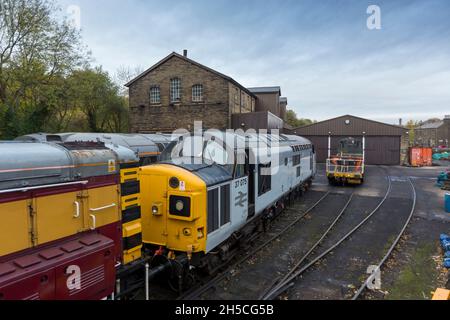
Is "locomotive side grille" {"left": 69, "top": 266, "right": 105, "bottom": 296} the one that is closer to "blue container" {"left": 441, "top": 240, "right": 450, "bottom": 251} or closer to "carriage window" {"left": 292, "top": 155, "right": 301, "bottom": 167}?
"blue container" {"left": 441, "top": 240, "right": 450, "bottom": 251}

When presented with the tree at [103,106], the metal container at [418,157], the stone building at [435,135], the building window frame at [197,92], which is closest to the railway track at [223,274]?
the building window frame at [197,92]

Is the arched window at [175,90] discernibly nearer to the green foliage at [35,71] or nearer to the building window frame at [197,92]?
the building window frame at [197,92]

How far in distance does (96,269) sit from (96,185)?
50.7 inches

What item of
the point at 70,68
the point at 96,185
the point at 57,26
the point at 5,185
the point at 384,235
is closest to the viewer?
the point at 5,185

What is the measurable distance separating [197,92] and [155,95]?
170 inches

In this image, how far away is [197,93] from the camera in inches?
1137

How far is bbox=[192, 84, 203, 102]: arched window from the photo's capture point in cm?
2878

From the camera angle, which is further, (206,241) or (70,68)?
(70,68)

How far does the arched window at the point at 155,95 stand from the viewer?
2992 cm

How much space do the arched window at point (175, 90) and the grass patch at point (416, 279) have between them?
24117 mm

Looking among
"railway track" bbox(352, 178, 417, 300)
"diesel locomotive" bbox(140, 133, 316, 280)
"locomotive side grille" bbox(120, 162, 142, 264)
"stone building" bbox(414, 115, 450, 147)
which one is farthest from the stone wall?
"stone building" bbox(414, 115, 450, 147)
